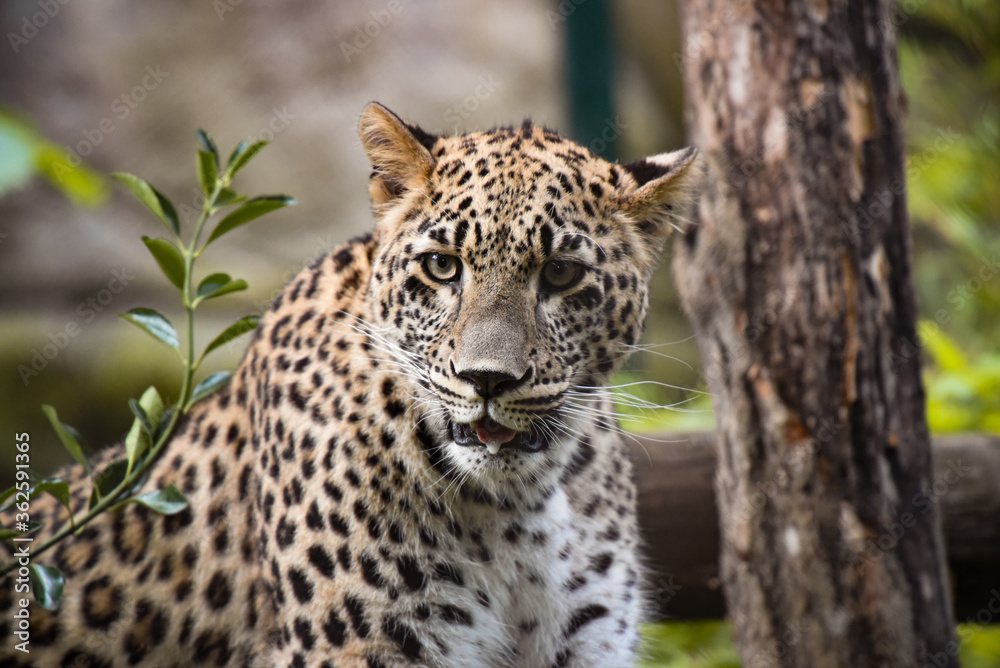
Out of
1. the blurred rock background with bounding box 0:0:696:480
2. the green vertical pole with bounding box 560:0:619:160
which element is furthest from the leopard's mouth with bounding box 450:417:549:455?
the blurred rock background with bounding box 0:0:696:480

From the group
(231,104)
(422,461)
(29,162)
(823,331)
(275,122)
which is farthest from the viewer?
(275,122)

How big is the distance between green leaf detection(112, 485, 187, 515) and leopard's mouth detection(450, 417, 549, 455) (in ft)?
3.05

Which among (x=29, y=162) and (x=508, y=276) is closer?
(x=29, y=162)

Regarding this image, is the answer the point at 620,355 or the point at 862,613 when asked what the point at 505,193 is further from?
the point at 862,613

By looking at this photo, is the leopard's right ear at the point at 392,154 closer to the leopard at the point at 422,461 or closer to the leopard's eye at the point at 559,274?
the leopard at the point at 422,461

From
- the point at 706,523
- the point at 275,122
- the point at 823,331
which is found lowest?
the point at 706,523

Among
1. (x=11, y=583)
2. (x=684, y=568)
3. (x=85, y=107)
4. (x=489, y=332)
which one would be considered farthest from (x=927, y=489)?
(x=85, y=107)

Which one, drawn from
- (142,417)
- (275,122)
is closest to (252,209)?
(142,417)

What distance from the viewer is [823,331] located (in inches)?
180

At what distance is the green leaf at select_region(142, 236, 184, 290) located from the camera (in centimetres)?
312

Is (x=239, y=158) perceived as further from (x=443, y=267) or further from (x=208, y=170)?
(x=443, y=267)

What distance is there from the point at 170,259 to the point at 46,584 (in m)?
1.08

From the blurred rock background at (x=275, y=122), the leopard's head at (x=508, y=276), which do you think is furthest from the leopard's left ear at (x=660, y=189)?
the blurred rock background at (x=275, y=122)

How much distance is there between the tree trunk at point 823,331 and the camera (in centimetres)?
455
